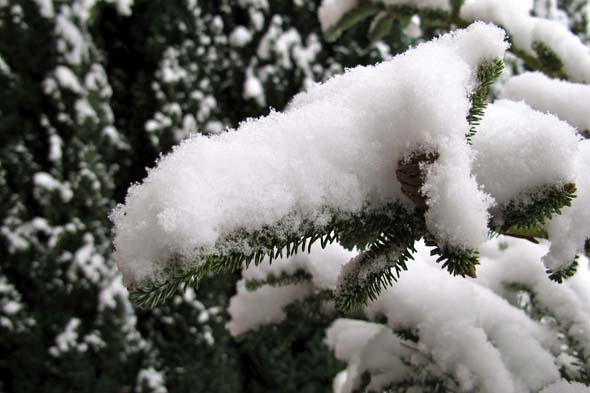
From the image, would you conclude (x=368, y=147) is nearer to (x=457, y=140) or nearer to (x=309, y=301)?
(x=457, y=140)

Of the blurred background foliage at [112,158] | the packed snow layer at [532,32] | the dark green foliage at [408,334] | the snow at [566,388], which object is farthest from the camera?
the blurred background foliage at [112,158]

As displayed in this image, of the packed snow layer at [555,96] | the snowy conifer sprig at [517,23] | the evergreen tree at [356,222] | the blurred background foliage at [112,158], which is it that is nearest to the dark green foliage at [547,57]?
the snowy conifer sprig at [517,23]

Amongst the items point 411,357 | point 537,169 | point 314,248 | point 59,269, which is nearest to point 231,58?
point 59,269

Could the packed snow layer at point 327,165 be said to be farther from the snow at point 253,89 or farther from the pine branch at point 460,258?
the snow at point 253,89

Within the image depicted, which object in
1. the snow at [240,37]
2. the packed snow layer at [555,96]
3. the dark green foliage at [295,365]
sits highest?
the snow at [240,37]

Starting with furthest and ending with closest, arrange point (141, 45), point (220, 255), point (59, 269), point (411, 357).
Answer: point (141, 45) < point (59, 269) < point (411, 357) < point (220, 255)

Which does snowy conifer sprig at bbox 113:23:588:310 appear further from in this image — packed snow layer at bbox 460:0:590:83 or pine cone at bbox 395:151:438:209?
packed snow layer at bbox 460:0:590:83

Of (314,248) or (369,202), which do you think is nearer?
(369,202)
